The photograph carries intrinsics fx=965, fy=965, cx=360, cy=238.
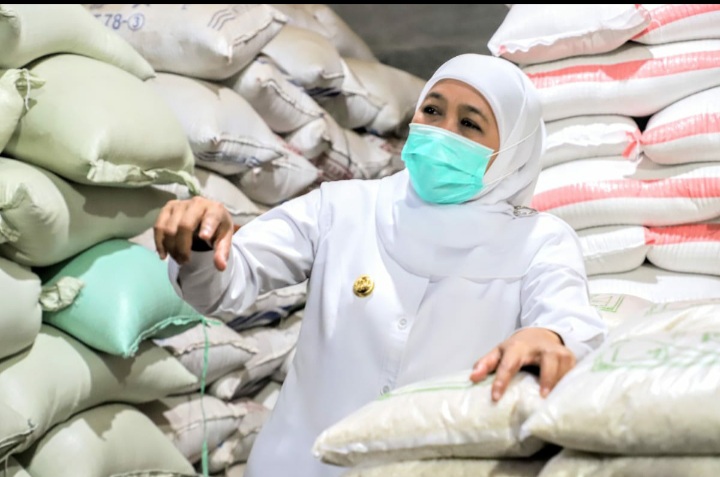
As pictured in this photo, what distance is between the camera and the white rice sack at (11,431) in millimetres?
1470

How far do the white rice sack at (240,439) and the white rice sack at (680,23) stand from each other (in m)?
1.18

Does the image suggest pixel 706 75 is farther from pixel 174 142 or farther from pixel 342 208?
pixel 174 142

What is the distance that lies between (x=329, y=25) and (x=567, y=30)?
1297 mm

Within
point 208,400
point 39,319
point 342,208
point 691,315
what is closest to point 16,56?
point 39,319

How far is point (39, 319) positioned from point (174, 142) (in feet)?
1.36

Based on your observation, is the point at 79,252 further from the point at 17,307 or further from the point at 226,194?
the point at 226,194

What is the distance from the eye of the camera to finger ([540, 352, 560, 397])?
3.01 feet

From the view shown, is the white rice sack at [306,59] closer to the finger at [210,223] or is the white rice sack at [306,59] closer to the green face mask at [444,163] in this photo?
the green face mask at [444,163]

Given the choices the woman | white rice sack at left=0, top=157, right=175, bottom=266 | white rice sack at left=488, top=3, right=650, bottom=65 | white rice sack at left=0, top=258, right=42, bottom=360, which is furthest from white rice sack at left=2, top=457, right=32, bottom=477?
white rice sack at left=488, top=3, right=650, bottom=65

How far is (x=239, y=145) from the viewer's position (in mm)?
2236

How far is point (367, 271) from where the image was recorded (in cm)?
130

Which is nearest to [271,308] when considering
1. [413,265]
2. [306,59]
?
[306,59]

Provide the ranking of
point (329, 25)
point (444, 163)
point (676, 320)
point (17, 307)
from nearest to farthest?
point (676, 320), point (444, 163), point (17, 307), point (329, 25)

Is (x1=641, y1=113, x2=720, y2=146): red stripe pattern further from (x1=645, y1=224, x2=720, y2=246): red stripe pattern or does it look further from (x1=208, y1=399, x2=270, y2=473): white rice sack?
(x1=208, y1=399, x2=270, y2=473): white rice sack
